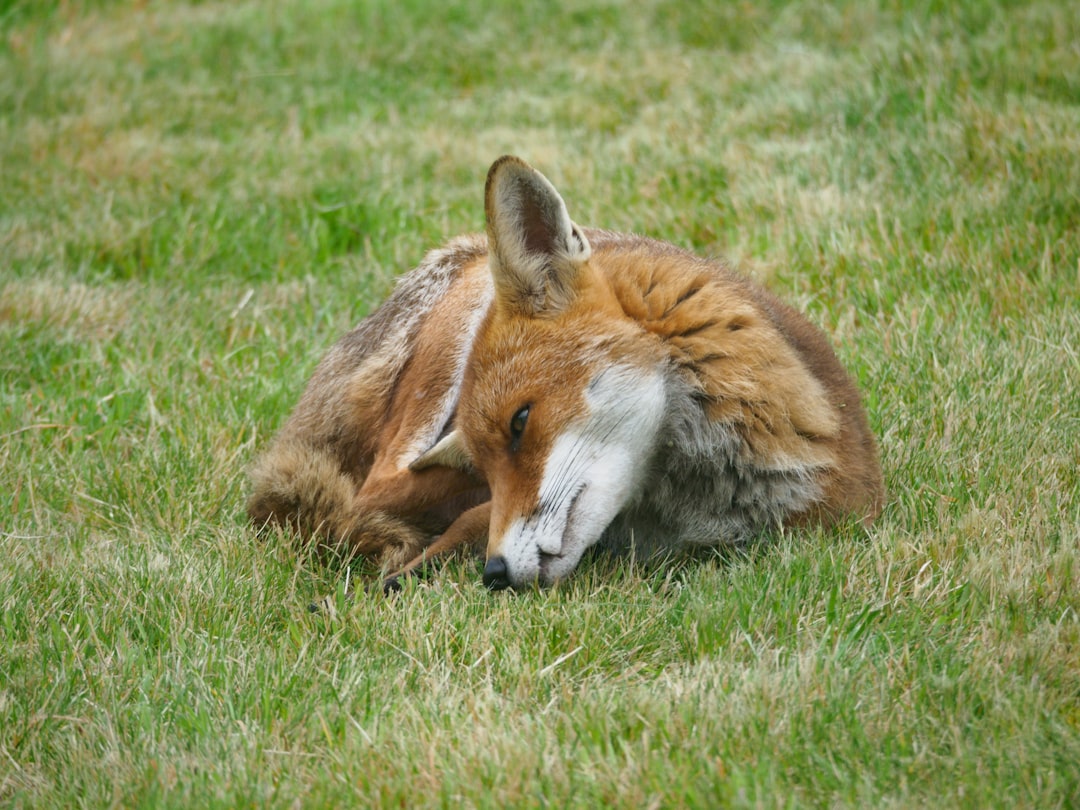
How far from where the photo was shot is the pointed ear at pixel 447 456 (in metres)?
4.29

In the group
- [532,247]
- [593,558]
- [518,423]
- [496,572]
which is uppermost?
[532,247]

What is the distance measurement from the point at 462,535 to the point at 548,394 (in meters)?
0.80

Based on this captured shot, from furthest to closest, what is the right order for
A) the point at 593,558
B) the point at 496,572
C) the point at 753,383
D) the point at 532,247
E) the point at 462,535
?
the point at 462,535 → the point at 593,558 → the point at 532,247 → the point at 753,383 → the point at 496,572

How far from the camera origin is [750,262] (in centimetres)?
659

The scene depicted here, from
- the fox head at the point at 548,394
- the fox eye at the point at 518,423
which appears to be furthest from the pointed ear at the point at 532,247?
the fox eye at the point at 518,423

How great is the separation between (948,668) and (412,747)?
1.48m

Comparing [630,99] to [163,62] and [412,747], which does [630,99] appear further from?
[412,747]

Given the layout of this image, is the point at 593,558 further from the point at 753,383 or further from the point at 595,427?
the point at 753,383

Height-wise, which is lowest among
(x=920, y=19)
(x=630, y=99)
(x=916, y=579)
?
(x=916, y=579)

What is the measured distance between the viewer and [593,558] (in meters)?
4.27

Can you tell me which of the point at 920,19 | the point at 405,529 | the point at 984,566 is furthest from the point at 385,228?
the point at 984,566

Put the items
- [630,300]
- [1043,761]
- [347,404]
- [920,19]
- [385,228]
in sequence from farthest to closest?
[920,19]
[385,228]
[347,404]
[630,300]
[1043,761]

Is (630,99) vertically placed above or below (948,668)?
above

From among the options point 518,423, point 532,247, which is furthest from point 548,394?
point 532,247
